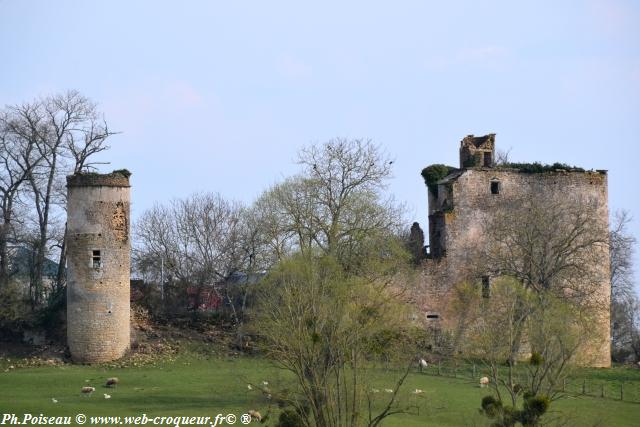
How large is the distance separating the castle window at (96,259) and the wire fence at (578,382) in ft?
35.1

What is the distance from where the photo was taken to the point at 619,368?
4478 centimetres

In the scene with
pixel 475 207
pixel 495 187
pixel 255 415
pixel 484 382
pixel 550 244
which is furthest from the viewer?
pixel 495 187

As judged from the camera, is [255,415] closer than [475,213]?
Yes

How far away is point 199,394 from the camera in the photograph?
106ft

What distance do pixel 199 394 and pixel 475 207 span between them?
1670 centimetres

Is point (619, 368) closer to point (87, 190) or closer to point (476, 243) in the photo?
point (476, 243)

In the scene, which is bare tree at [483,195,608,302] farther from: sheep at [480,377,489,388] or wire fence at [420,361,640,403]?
sheep at [480,377,489,388]

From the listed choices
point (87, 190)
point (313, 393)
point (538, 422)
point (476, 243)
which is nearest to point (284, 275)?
point (313, 393)

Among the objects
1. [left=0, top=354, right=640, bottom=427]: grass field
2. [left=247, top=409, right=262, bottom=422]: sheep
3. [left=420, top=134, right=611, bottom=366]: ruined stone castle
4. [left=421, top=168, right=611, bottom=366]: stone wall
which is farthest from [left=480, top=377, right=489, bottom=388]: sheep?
[left=421, top=168, right=611, bottom=366]: stone wall

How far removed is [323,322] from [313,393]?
1.59m

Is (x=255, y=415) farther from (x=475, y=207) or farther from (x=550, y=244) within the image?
(x=475, y=207)

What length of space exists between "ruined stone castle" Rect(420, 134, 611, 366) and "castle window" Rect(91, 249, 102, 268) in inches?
465

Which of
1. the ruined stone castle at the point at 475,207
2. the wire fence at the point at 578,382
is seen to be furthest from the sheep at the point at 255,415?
the ruined stone castle at the point at 475,207

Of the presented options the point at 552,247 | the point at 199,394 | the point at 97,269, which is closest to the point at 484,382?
the point at 199,394
